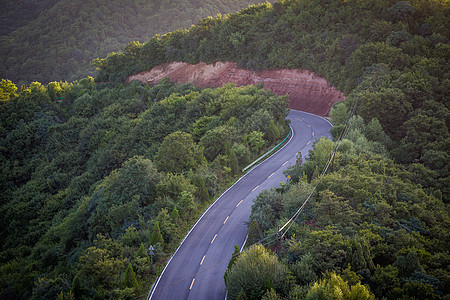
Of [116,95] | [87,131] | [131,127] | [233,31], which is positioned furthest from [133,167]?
[233,31]

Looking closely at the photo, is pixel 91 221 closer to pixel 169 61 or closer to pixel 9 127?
pixel 9 127

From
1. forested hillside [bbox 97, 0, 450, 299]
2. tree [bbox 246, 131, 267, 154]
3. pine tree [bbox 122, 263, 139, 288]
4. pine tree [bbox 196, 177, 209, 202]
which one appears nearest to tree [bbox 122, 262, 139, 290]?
pine tree [bbox 122, 263, 139, 288]

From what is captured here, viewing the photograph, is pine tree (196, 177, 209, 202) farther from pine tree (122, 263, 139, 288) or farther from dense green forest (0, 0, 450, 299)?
pine tree (122, 263, 139, 288)

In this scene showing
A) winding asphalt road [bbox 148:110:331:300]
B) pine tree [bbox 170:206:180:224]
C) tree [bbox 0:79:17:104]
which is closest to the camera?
winding asphalt road [bbox 148:110:331:300]

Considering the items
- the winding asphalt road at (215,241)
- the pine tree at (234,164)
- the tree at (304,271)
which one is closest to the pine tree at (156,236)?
the winding asphalt road at (215,241)

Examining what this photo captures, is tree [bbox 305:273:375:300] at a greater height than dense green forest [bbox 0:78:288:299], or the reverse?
tree [bbox 305:273:375:300]
